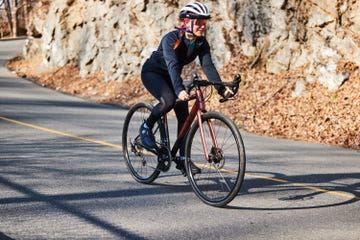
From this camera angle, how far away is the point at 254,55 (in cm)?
1977

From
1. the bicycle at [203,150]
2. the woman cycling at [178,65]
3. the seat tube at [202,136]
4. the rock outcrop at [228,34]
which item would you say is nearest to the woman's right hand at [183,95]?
the woman cycling at [178,65]

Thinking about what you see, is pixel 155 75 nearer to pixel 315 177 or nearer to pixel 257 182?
pixel 257 182

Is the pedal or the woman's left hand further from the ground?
the woman's left hand

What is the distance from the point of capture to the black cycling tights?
7031 mm

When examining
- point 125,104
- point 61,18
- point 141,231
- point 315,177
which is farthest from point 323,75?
point 61,18

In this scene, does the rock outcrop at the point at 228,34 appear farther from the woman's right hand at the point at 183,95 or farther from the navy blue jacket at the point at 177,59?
the woman's right hand at the point at 183,95

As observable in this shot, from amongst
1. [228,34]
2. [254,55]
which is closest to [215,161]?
[254,55]

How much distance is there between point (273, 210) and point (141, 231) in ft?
5.09

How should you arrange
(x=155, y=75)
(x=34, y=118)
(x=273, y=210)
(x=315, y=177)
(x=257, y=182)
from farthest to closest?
(x=34, y=118)
(x=315, y=177)
(x=257, y=182)
(x=155, y=75)
(x=273, y=210)

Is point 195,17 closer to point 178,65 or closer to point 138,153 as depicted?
point 178,65

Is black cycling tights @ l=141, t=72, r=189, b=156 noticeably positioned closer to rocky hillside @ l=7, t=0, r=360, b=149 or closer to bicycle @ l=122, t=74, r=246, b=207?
bicycle @ l=122, t=74, r=246, b=207

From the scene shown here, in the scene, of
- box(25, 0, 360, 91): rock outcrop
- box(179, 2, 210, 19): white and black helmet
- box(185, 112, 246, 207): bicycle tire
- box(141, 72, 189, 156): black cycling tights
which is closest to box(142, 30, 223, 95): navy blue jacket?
box(141, 72, 189, 156): black cycling tights

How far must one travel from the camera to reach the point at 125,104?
20.3 meters

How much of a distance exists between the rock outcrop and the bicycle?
941 centimetres
